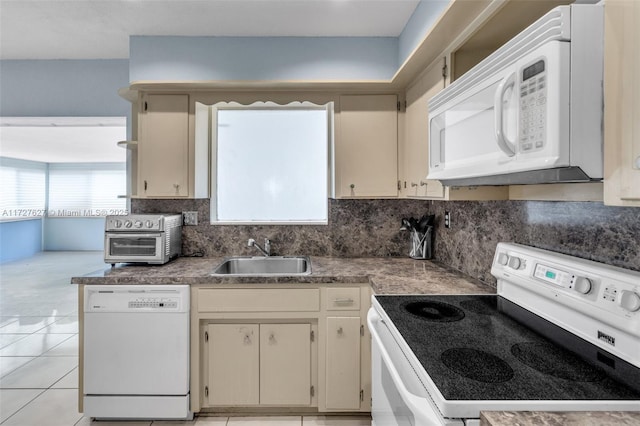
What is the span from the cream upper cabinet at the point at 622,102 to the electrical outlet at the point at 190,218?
2497 millimetres

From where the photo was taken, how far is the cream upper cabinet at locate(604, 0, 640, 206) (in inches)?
27.3

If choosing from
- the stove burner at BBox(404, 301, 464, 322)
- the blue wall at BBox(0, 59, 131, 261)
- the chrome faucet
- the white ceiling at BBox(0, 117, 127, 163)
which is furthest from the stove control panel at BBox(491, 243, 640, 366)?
the white ceiling at BBox(0, 117, 127, 163)

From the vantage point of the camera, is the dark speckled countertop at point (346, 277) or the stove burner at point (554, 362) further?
the dark speckled countertop at point (346, 277)

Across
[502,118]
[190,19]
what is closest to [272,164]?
[190,19]

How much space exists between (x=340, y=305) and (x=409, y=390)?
3.38ft

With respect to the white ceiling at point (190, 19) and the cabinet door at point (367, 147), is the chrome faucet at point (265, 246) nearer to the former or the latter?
the cabinet door at point (367, 147)

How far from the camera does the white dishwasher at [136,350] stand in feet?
6.45

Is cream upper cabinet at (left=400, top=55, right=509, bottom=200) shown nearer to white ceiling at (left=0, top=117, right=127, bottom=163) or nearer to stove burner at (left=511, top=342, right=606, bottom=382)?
stove burner at (left=511, top=342, right=606, bottom=382)

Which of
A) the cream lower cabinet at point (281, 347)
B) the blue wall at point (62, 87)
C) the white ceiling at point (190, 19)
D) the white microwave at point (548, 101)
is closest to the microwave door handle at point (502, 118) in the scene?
the white microwave at point (548, 101)

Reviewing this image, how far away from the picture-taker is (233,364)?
204 cm

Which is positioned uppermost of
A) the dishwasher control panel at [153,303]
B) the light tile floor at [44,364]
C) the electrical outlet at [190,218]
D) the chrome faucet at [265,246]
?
the electrical outlet at [190,218]

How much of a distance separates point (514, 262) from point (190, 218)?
87.3 inches

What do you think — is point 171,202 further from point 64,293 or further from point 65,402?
point 64,293

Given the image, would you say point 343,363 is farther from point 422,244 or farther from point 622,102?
point 622,102
